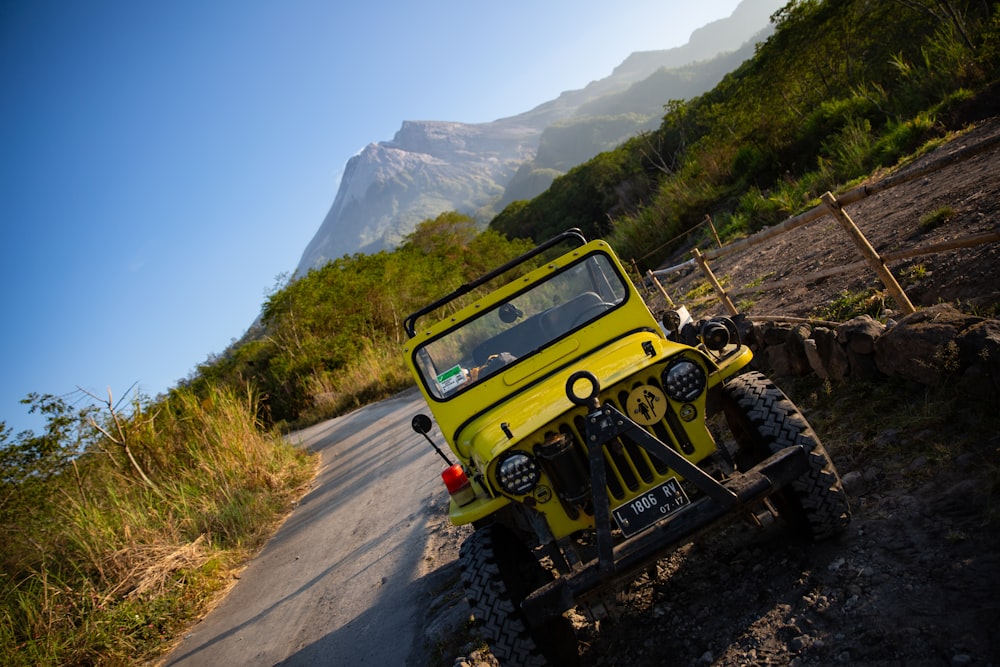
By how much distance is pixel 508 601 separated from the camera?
266cm

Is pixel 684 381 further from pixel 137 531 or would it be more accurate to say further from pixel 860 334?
pixel 137 531

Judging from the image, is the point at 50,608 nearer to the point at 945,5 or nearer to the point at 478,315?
the point at 478,315

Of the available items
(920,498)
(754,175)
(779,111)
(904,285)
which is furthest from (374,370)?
(920,498)

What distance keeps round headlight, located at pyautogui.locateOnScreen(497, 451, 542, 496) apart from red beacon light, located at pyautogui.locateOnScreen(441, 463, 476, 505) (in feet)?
1.69

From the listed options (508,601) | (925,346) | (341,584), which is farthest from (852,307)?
(341,584)

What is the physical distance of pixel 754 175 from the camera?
15.2m

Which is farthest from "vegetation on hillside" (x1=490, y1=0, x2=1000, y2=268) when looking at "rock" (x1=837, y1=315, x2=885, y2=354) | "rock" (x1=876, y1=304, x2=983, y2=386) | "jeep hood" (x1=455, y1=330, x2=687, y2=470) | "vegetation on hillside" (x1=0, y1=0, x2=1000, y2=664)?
"jeep hood" (x1=455, y1=330, x2=687, y2=470)

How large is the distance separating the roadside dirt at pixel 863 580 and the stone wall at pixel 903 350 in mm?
167

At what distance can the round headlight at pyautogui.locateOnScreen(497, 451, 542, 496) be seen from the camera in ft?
8.91

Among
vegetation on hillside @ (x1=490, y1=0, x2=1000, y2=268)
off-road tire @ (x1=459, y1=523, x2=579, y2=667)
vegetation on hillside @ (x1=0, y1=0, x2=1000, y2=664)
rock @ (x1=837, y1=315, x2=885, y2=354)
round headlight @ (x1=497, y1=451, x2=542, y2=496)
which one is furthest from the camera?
vegetation on hillside @ (x1=490, y1=0, x2=1000, y2=268)

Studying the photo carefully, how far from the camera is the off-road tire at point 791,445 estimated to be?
8.64ft

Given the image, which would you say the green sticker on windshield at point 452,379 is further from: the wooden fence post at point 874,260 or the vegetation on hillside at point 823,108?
the vegetation on hillside at point 823,108

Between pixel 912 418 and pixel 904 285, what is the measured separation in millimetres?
2124

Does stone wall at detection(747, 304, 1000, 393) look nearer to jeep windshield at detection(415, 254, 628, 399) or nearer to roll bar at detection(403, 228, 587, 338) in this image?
jeep windshield at detection(415, 254, 628, 399)
